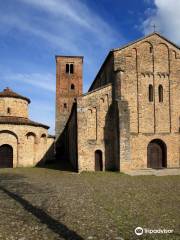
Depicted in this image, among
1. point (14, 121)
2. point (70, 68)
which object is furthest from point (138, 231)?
point (70, 68)

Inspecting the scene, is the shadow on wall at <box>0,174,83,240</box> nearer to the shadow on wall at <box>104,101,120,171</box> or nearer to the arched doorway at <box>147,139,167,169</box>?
the shadow on wall at <box>104,101,120,171</box>

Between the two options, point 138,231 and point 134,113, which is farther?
point 134,113

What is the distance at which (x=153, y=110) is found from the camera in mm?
24562

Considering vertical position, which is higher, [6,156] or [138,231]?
[138,231]

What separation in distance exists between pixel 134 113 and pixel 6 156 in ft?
47.1

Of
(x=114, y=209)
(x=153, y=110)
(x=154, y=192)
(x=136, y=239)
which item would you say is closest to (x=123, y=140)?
(x=153, y=110)

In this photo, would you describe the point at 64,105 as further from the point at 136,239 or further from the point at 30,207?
the point at 136,239

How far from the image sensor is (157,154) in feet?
80.7

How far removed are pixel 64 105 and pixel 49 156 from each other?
14516mm

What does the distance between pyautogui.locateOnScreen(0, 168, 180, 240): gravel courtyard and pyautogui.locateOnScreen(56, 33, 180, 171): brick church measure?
355 inches

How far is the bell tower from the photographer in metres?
46.0

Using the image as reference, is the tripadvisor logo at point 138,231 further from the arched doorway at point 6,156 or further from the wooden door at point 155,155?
the arched doorway at point 6,156

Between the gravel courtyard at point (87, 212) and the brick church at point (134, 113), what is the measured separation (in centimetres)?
903

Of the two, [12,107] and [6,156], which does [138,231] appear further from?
[12,107]
